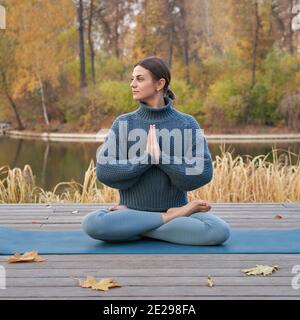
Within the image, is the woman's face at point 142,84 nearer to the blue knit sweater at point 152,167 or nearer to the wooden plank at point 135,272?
the blue knit sweater at point 152,167

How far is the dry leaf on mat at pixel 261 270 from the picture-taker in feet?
7.68

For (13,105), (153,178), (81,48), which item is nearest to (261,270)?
(153,178)

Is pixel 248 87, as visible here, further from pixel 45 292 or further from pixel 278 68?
pixel 45 292

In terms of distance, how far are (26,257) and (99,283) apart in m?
0.50

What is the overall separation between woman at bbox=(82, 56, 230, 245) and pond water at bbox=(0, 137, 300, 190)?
15.3 feet

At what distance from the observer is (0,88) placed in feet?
60.6

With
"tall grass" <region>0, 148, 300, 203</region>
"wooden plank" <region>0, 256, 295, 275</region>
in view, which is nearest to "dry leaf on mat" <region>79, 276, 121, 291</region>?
"wooden plank" <region>0, 256, 295, 275</region>

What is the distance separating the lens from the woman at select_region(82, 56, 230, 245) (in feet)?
9.23

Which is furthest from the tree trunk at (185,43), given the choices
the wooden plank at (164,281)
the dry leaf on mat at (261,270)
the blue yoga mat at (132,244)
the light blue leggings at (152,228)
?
the wooden plank at (164,281)

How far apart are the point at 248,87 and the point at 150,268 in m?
15.7

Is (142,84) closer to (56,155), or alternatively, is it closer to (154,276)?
(154,276)

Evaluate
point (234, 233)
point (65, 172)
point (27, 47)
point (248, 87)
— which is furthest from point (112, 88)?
point (234, 233)

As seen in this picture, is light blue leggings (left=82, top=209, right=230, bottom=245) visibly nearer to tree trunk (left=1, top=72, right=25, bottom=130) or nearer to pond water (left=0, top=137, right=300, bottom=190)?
pond water (left=0, top=137, right=300, bottom=190)

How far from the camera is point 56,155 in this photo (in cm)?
1217
